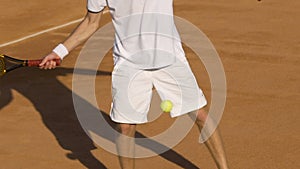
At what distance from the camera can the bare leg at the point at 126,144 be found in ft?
19.6

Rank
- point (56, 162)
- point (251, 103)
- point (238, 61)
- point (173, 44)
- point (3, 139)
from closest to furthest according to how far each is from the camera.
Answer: point (173, 44) < point (56, 162) < point (3, 139) < point (251, 103) < point (238, 61)

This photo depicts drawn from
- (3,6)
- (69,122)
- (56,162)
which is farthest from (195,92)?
(3,6)

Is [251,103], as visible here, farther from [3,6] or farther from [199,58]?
[3,6]

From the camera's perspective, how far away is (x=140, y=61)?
584cm

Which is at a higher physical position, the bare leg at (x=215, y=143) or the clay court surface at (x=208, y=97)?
the bare leg at (x=215, y=143)

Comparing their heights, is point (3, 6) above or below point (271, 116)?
below

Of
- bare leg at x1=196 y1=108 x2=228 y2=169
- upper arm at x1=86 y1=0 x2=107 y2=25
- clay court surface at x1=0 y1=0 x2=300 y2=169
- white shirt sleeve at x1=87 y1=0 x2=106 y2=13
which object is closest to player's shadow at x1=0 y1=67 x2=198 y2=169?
clay court surface at x1=0 y1=0 x2=300 y2=169

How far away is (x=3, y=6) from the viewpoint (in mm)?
14266

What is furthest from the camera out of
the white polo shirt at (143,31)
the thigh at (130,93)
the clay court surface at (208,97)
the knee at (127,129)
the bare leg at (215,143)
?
the clay court surface at (208,97)

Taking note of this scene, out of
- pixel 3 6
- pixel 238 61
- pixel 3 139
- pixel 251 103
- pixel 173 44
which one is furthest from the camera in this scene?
pixel 3 6

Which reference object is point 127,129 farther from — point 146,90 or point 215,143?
point 215,143

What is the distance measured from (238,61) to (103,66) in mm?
1758

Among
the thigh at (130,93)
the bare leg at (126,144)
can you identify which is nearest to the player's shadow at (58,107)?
the bare leg at (126,144)

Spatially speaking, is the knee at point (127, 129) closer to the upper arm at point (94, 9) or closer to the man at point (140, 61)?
the man at point (140, 61)
